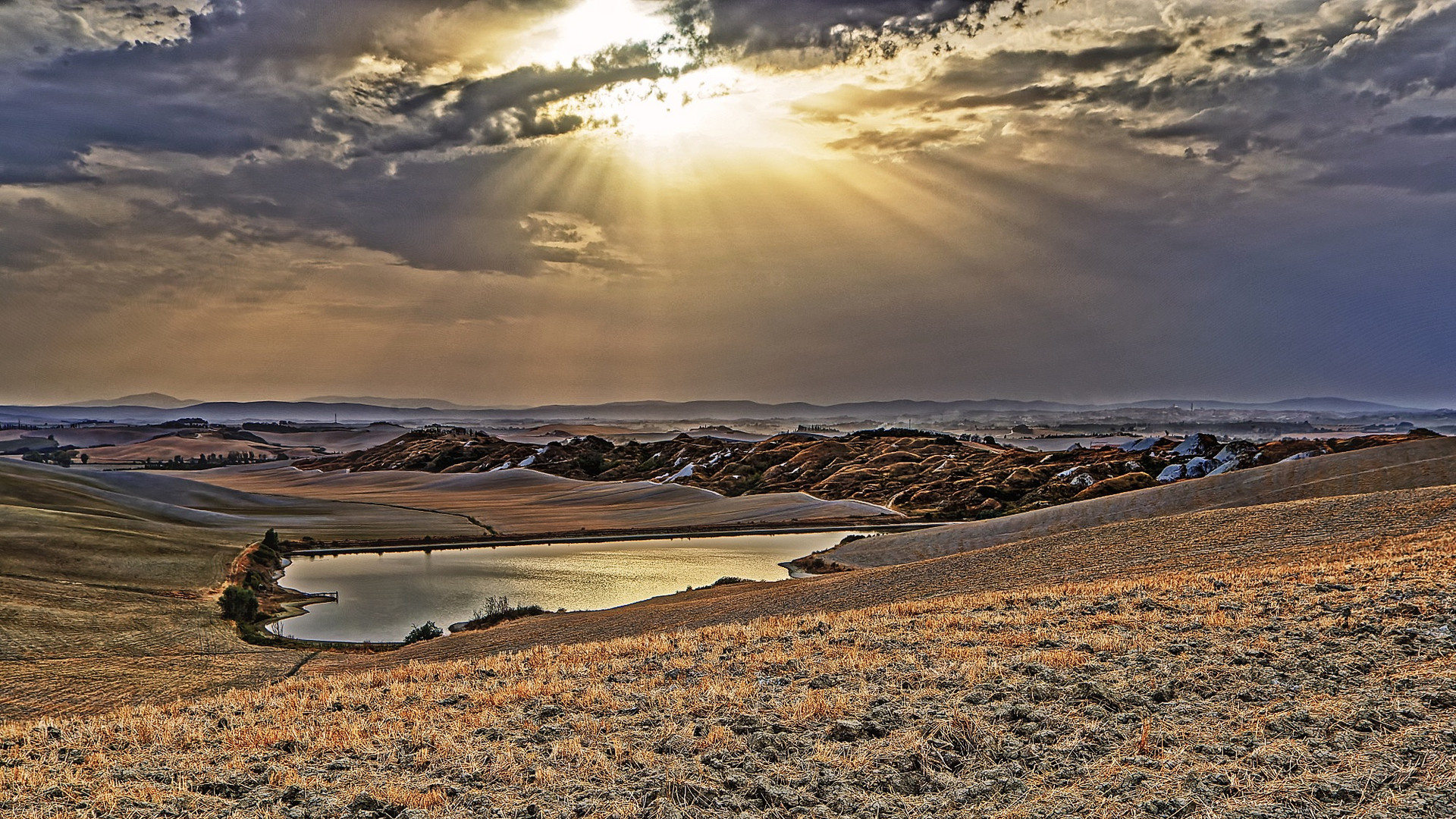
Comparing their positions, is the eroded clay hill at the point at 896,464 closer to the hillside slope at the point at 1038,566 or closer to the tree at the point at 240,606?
the hillside slope at the point at 1038,566

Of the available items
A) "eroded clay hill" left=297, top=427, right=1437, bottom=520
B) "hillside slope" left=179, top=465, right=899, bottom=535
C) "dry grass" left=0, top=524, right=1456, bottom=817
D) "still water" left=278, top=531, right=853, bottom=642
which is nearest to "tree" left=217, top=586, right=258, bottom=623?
"still water" left=278, top=531, right=853, bottom=642

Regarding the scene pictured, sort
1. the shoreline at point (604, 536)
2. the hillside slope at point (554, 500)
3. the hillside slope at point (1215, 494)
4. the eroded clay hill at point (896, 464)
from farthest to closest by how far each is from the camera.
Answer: the eroded clay hill at point (896, 464)
the hillside slope at point (554, 500)
the shoreline at point (604, 536)
the hillside slope at point (1215, 494)

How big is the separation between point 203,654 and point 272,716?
17985 millimetres

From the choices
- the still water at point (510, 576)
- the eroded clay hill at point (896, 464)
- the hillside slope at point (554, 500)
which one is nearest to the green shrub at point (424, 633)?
the still water at point (510, 576)

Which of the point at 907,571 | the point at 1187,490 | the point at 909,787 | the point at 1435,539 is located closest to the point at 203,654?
the point at 907,571

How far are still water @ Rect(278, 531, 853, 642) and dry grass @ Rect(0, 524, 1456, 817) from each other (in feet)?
68.6

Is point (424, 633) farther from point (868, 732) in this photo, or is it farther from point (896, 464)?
point (896, 464)

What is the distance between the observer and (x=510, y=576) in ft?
146

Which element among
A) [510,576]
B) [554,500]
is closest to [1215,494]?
[510,576]

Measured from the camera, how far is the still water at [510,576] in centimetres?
3481

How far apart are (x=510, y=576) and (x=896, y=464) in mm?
64195

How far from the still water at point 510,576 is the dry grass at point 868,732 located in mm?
20921

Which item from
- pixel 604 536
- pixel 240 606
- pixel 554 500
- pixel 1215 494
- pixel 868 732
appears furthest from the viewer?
pixel 554 500

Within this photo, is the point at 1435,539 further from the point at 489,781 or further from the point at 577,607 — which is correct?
the point at 577,607
